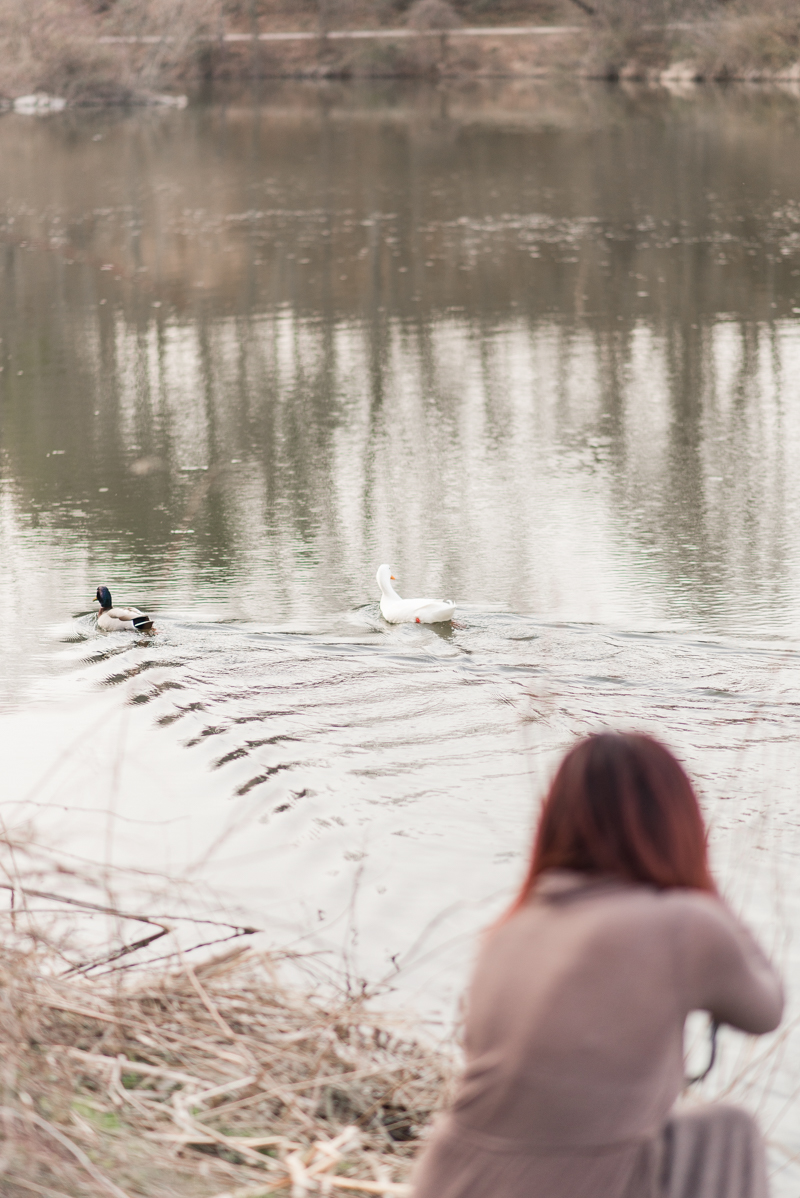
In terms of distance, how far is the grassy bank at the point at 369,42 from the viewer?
46844mm

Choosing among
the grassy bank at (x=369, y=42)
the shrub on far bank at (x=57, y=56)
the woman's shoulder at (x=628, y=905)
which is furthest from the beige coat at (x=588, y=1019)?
the shrub on far bank at (x=57, y=56)

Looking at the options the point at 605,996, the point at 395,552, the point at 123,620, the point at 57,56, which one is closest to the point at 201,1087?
the point at 605,996

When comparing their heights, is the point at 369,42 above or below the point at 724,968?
above

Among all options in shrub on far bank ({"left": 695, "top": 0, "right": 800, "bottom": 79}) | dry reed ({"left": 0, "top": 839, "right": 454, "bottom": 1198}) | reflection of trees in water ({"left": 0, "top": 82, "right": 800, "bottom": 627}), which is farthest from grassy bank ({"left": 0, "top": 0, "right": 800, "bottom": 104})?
dry reed ({"left": 0, "top": 839, "right": 454, "bottom": 1198})

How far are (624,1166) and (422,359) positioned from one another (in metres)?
12.2

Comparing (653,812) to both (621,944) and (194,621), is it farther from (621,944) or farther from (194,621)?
(194,621)

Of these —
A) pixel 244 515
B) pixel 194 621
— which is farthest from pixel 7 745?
pixel 244 515

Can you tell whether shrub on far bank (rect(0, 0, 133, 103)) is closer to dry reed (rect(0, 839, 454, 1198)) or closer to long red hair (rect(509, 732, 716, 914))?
dry reed (rect(0, 839, 454, 1198))

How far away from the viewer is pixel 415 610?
725 centimetres

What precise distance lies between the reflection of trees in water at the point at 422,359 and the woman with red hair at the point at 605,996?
5.94 m

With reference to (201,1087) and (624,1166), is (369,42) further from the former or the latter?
(624,1166)

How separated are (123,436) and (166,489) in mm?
1717

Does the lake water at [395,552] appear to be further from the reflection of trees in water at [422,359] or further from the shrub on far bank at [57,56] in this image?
the shrub on far bank at [57,56]

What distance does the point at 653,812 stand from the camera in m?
1.89
